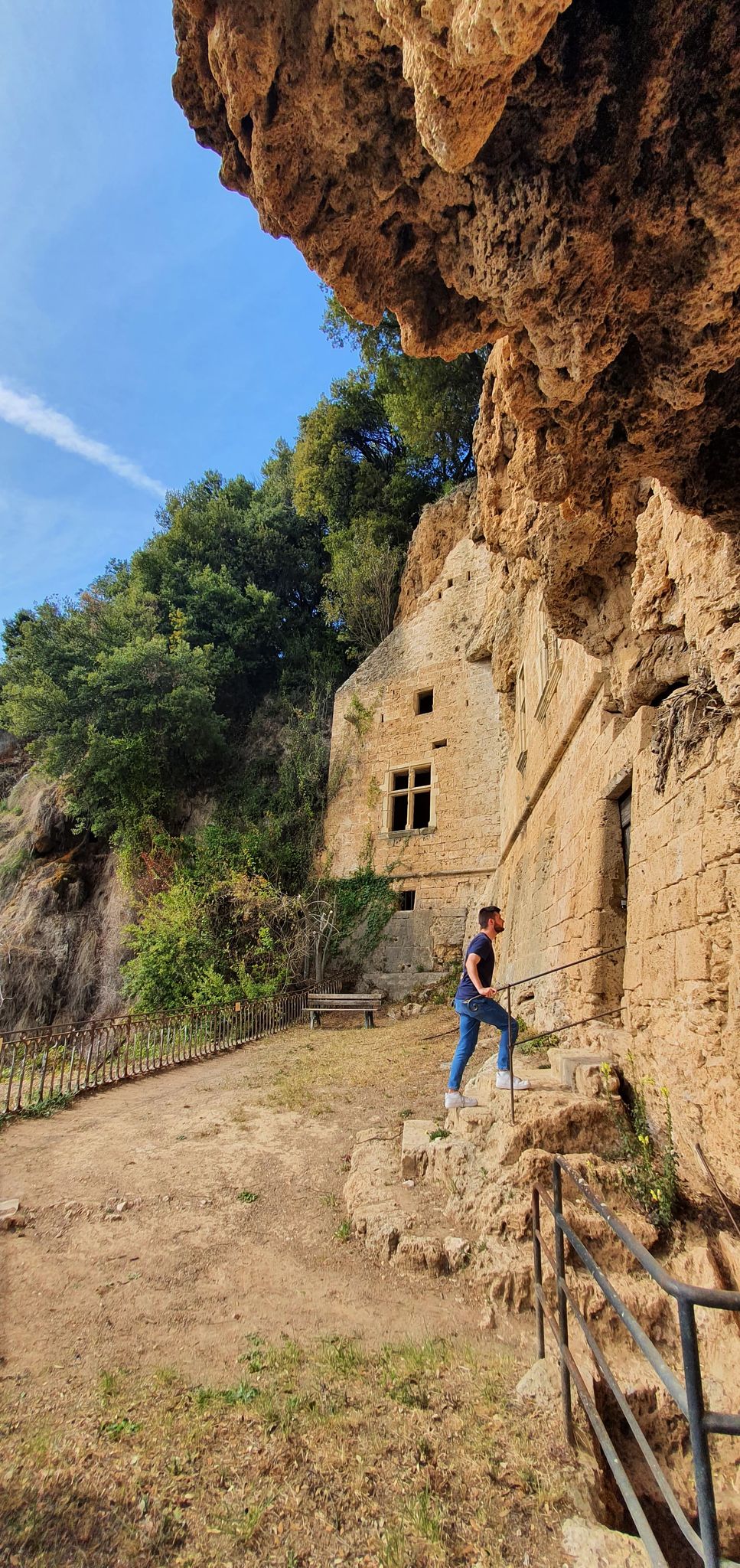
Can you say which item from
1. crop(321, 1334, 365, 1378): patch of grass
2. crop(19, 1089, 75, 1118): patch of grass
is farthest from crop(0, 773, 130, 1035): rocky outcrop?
crop(321, 1334, 365, 1378): patch of grass

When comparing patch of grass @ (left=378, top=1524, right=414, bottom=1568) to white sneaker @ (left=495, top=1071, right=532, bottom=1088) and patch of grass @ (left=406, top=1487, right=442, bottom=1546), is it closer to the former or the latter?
patch of grass @ (left=406, top=1487, right=442, bottom=1546)

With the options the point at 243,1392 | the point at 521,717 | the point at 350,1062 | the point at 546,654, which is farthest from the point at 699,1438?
the point at 521,717

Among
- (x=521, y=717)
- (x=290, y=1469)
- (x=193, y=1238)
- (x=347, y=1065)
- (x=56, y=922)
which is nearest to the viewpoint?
(x=290, y=1469)

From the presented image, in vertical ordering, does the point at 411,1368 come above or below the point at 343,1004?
below

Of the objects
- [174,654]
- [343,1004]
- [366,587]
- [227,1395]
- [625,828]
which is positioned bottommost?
[227,1395]

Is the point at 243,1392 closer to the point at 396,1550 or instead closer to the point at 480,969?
the point at 396,1550

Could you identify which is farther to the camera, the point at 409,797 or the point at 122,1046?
the point at 409,797

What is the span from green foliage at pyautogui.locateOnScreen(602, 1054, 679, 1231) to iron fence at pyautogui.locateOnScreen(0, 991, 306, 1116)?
225 inches

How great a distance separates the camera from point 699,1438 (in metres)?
1.29

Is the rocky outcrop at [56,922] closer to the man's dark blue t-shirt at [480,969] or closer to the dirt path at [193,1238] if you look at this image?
the dirt path at [193,1238]

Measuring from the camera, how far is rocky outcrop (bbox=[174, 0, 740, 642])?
2.13 metres

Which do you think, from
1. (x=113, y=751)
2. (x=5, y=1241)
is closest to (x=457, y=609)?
(x=113, y=751)

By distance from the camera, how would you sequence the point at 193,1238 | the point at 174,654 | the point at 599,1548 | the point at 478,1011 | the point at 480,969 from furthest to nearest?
the point at 174,654, the point at 480,969, the point at 478,1011, the point at 193,1238, the point at 599,1548

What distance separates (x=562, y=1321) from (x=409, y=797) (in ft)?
44.0
